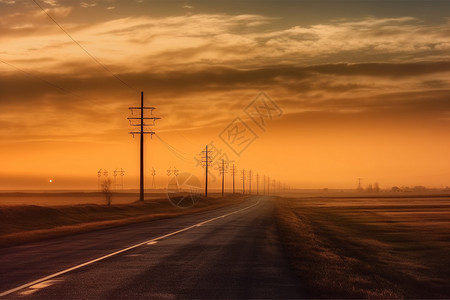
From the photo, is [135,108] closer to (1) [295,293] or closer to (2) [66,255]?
(2) [66,255]

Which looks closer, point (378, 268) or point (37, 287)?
point (37, 287)

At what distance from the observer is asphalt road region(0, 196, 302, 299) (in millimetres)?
9719

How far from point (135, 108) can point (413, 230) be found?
37004 mm

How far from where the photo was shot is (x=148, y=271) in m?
12.3

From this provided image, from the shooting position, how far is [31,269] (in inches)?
502

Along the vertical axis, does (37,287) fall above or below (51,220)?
above

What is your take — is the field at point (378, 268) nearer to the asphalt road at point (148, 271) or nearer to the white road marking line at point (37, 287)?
the asphalt road at point (148, 271)

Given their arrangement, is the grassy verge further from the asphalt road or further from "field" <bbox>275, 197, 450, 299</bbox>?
"field" <bbox>275, 197, 450, 299</bbox>

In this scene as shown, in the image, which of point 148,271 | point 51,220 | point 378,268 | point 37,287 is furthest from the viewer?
point 51,220

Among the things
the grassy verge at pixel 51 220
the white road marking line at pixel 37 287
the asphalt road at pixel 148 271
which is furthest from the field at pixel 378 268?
the grassy verge at pixel 51 220

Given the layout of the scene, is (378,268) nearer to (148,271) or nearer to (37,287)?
(148,271)

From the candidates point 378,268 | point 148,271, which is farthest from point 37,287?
point 378,268

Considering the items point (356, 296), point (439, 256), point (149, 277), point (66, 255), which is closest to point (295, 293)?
point (356, 296)

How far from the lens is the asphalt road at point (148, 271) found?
31.9ft
